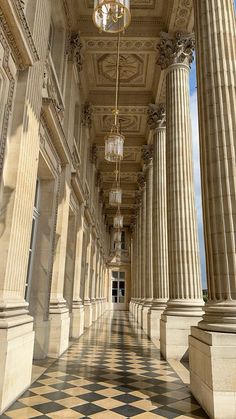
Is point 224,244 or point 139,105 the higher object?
point 139,105

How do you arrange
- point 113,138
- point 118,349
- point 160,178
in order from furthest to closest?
point 160,178
point 118,349
point 113,138

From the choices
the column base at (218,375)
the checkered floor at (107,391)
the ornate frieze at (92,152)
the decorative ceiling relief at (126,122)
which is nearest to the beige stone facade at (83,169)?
the column base at (218,375)

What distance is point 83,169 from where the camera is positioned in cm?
1193

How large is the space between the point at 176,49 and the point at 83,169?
198 inches

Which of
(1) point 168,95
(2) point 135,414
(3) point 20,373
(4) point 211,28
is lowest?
(2) point 135,414

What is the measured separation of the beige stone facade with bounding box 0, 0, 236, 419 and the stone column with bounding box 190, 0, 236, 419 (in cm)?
1

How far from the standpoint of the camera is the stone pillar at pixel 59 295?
6.46 meters

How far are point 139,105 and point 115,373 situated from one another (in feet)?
32.2

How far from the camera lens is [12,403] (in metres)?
3.58

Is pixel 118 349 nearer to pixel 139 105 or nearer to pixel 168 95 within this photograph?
pixel 168 95

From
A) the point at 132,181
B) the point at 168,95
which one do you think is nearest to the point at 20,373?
the point at 168,95

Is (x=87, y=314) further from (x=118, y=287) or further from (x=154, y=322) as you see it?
(x=118, y=287)

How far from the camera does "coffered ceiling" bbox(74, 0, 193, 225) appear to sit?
8.98 meters

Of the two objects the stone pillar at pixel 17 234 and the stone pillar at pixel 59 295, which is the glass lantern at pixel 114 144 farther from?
the stone pillar at pixel 17 234
